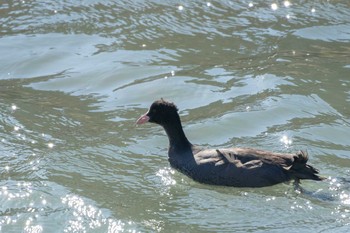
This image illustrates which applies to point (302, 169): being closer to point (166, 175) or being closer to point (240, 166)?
point (240, 166)

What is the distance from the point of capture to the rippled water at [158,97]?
8727mm

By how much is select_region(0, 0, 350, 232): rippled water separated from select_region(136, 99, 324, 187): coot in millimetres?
116

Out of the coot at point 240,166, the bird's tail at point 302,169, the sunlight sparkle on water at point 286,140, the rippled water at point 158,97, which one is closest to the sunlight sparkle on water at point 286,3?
the rippled water at point 158,97

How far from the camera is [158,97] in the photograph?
1179 centimetres

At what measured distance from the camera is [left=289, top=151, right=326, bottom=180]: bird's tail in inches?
356

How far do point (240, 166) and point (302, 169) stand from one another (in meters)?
0.60

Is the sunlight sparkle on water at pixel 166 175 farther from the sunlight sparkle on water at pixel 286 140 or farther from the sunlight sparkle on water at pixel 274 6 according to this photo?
the sunlight sparkle on water at pixel 274 6

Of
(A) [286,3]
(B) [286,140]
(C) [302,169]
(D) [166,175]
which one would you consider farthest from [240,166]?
(A) [286,3]

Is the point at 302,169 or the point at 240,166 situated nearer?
the point at 302,169

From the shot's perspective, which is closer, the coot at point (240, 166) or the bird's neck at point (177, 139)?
the coot at point (240, 166)

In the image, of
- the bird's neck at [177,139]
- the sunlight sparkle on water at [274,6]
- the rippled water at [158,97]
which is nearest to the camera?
the rippled water at [158,97]

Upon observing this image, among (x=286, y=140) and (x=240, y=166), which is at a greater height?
(x=240, y=166)

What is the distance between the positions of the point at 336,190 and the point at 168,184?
166 cm

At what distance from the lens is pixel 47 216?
8.64 metres
